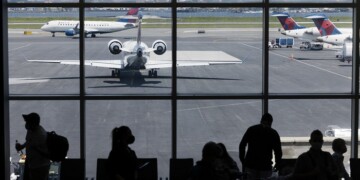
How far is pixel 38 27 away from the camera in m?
8.93

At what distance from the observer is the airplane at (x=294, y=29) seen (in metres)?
8.98

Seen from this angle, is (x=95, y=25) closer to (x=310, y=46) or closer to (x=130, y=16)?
(x=130, y=16)

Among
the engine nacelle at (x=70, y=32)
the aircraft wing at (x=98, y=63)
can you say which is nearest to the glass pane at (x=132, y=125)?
the aircraft wing at (x=98, y=63)

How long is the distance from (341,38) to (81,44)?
11.2 feet

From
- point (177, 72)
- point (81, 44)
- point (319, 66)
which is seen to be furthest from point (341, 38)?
point (81, 44)

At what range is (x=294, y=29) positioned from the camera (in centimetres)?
910

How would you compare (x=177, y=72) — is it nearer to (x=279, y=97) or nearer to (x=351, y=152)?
(x=279, y=97)

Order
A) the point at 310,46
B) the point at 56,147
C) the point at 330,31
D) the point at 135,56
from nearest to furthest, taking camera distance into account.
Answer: the point at 56,147 < the point at 135,56 < the point at 330,31 < the point at 310,46

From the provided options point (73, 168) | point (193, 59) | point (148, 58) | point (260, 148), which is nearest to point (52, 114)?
point (73, 168)

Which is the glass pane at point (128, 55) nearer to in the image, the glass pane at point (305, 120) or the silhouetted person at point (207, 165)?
the glass pane at point (305, 120)

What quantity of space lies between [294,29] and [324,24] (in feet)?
1.33

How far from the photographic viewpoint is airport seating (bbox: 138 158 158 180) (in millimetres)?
8211

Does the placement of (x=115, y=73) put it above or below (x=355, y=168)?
above

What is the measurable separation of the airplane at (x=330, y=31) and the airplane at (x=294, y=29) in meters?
0.15
